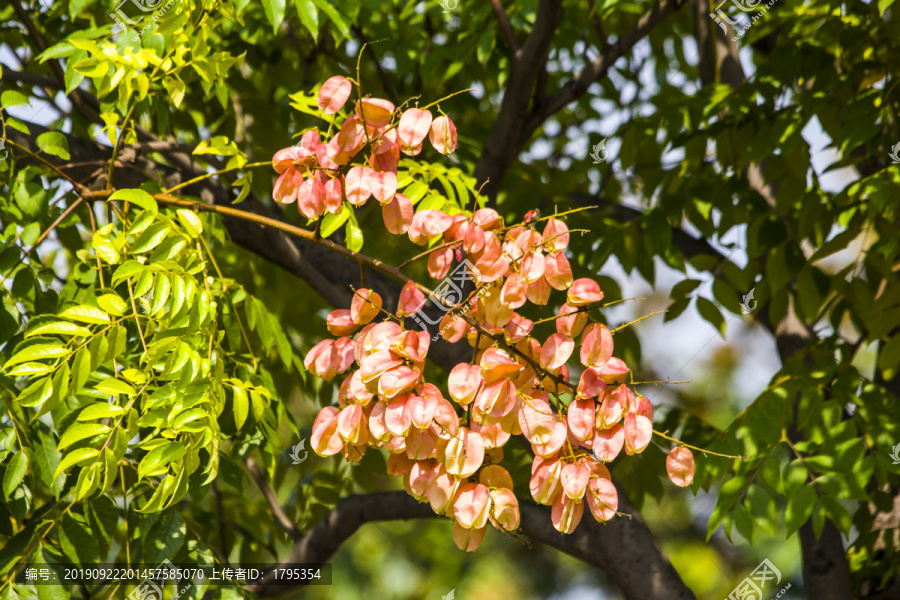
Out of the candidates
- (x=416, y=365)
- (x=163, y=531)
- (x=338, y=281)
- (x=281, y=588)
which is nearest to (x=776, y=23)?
(x=338, y=281)

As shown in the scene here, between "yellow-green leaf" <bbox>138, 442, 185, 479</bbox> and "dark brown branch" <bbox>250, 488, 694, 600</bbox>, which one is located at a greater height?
"yellow-green leaf" <bbox>138, 442, 185, 479</bbox>

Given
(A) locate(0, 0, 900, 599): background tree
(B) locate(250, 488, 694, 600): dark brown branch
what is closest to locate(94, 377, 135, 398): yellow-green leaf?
(A) locate(0, 0, 900, 599): background tree

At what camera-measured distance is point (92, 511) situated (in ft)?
4.63

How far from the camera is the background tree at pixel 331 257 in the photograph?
1258mm

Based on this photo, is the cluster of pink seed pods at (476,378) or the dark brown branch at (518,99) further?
the dark brown branch at (518,99)

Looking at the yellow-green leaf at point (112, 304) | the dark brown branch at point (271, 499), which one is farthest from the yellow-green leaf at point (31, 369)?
the dark brown branch at point (271, 499)

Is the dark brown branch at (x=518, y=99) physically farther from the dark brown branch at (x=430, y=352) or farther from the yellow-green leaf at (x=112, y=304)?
the yellow-green leaf at (x=112, y=304)

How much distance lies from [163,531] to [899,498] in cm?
246

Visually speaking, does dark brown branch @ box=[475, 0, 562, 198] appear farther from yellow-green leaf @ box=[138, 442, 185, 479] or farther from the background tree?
yellow-green leaf @ box=[138, 442, 185, 479]

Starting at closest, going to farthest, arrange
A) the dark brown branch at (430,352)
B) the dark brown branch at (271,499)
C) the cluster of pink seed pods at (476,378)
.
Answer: the cluster of pink seed pods at (476,378) → the dark brown branch at (430,352) → the dark brown branch at (271,499)

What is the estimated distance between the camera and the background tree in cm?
126

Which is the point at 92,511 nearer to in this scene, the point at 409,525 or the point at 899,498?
the point at 899,498

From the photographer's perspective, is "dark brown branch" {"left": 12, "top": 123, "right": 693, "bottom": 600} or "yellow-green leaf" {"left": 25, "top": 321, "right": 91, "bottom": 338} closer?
"yellow-green leaf" {"left": 25, "top": 321, "right": 91, "bottom": 338}

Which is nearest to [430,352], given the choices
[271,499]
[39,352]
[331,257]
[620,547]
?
[331,257]
